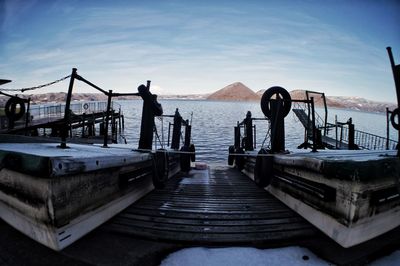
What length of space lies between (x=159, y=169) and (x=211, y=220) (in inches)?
94.8

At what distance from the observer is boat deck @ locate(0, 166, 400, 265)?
3.11 m

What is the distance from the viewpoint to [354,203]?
3.28m

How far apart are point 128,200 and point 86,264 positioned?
190cm

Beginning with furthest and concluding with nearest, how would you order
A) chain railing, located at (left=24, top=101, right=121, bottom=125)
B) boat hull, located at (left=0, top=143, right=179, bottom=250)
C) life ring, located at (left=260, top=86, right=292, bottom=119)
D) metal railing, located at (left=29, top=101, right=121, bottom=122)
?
metal railing, located at (left=29, top=101, right=121, bottom=122)
chain railing, located at (left=24, top=101, right=121, bottom=125)
life ring, located at (left=260, top=86, right=292, bottom=119)
boat hull, located at (left=0, top=143, right=179, bottom=250)

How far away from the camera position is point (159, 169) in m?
6.20

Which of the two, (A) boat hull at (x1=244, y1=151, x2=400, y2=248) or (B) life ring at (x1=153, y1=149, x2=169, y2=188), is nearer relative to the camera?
(A) boat hull at (x1=244, y1=151, x2=400, y2=248)

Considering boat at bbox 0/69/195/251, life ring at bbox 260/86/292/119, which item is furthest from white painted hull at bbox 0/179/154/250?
life ring at bbox 260/86/292/119

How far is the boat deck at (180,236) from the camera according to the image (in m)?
3.11

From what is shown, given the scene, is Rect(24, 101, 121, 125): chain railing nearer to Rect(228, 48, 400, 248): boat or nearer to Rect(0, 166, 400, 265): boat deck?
Rect(0, 166, 400, 265): boat deck

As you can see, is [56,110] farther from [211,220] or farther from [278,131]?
[211,220]

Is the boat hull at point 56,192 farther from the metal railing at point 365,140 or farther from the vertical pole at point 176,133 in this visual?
the metal railing at point 365,140

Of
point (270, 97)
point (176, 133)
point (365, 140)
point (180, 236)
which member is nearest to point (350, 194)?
point (180, 236)

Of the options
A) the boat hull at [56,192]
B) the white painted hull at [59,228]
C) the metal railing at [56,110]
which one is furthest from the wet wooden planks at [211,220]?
the metal railing at [56,110]

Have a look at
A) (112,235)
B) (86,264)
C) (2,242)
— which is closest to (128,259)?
(86,264)
